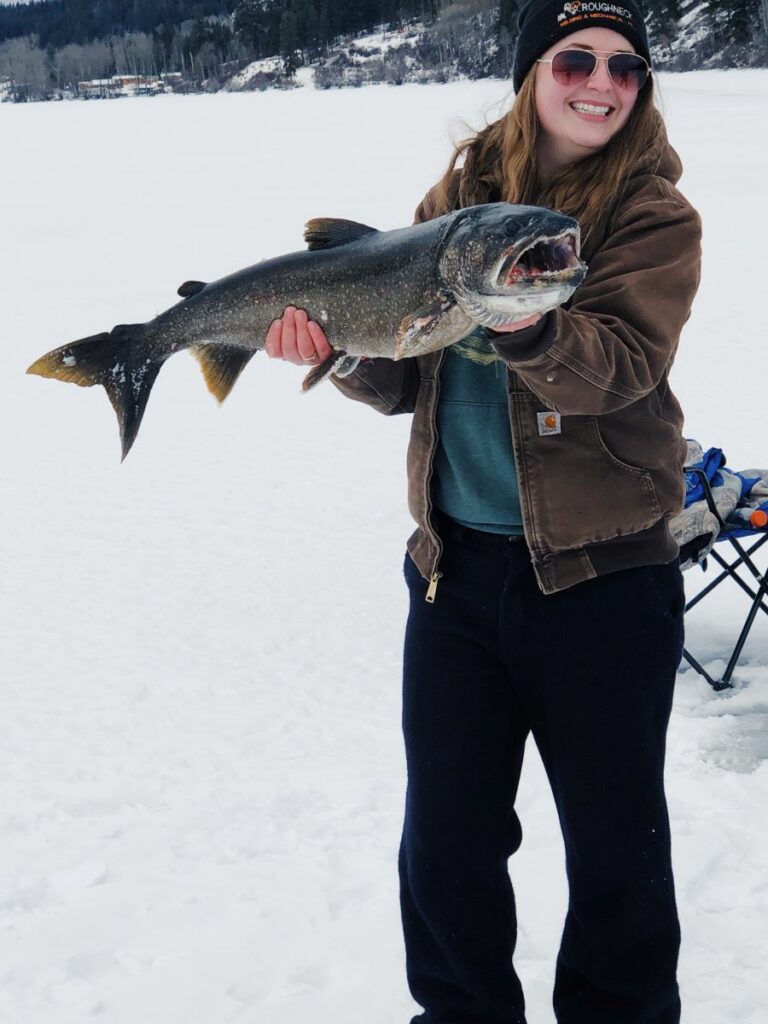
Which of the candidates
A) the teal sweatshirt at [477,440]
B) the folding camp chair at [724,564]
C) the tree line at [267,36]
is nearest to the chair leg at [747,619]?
the folding camp chair at [724,564]

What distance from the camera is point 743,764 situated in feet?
12.3

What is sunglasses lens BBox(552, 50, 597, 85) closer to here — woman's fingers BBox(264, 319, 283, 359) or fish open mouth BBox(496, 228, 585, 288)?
fish open mouth BBox(496, 228, 585, 288)

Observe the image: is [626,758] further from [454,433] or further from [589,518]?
[454,433]

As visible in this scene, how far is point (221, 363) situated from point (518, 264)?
983 millimetres

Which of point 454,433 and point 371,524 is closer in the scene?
point 454,433

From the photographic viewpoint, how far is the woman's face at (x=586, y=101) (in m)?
2.02

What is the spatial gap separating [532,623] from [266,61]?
288 ft

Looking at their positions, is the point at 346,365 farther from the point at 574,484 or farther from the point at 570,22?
the point at 570,22

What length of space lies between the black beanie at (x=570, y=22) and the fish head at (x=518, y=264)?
22.5 inches

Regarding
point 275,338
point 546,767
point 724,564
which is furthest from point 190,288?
point 724,564

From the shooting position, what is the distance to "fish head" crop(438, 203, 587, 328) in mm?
1625

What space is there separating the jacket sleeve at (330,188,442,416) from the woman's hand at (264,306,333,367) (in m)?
0.12

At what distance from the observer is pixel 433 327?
1.87 meters

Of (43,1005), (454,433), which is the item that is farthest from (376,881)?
(454,433)
